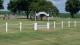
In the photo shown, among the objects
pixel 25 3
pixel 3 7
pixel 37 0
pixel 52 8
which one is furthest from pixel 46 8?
pixel 3 7

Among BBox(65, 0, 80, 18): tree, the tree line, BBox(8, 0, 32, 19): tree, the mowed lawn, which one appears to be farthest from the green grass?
BBox(65, 0, 80, 18): tree

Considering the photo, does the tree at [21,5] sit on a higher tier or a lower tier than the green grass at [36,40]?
higher

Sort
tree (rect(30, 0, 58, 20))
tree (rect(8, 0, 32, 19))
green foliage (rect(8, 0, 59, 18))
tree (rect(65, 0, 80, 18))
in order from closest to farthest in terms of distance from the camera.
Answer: tree (rect(30, 0, 58, 20)) < green foliage (rect(8, 0, 59, 18)) < tree (rect(8, 0, 32, 19)) < tree (rect(65, 0, 80, 18))

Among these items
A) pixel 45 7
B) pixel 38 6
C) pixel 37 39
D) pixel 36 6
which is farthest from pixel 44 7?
pixel 37 39

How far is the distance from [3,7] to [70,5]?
105 feet

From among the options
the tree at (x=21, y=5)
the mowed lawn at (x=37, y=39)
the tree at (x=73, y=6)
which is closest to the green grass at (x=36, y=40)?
the mowed lawn at (x=37, y=39)

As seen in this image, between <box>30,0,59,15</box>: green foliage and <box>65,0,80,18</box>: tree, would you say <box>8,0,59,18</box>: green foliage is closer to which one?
<box>30,0,59,15</box>: green foliage

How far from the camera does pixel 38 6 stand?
343 ft

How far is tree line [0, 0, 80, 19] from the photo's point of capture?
10312cm

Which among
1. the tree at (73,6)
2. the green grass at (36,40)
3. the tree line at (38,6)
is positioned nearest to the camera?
the green grass at (36,40)

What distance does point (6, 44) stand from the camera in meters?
19.6

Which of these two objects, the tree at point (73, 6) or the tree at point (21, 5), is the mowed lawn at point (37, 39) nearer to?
the tree at point (21, 5)

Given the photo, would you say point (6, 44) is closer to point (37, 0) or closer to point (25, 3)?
point (37, 0)

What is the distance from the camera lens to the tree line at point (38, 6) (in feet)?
338
